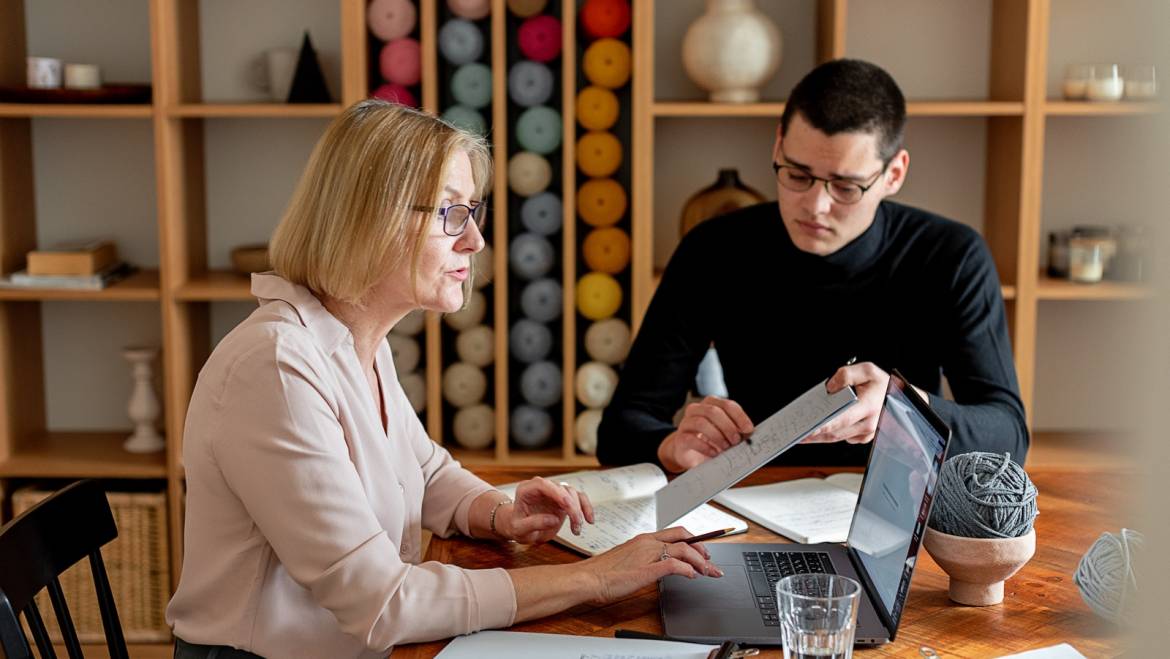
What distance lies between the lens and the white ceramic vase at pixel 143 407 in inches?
125

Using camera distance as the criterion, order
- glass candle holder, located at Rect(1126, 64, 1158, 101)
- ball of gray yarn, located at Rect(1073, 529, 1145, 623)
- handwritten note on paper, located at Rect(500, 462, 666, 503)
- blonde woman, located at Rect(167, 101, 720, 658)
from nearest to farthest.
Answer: glass candle holder, located at Rect(1126, 64, 1158, 101), ball of gray yarn, located at Rect(1073, 529, 1145, 623), blonde woman, located at Rect(167, 101, 720, 658), handwritten note on paper, located at Rect(500, 462, 666, 503)

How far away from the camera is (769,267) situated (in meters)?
2.30

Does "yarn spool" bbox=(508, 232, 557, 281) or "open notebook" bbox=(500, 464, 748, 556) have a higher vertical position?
"yarn spool" bbox=(508, 232, 557, 281)

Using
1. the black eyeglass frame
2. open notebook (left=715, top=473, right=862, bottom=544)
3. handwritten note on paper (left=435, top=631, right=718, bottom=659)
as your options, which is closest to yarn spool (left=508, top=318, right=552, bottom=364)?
open notebook (left=715, top=473, right=862, bottom=544)

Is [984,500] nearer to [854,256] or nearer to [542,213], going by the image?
[854,256]

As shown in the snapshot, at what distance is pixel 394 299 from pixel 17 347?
2.05 meters

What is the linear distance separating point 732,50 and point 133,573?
2085 mm

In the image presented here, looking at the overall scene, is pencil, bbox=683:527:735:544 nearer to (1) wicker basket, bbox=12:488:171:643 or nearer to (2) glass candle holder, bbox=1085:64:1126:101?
(2) glass candle holder, bbox=1085:64:1126:101

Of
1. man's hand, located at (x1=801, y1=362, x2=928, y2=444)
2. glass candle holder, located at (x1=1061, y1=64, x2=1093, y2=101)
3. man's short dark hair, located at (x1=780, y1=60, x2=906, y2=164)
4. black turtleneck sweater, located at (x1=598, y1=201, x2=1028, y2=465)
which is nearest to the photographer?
man's hand, located at (x1=801, y1=362, x2=928, y2=444)

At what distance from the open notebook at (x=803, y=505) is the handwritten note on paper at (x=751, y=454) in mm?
83

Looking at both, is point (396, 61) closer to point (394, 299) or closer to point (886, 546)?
point (394, 299)

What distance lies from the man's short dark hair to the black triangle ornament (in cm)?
144

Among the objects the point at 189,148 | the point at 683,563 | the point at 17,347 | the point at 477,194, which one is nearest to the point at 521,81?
the point at 189,148

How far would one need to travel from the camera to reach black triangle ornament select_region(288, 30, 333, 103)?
3.05 m
